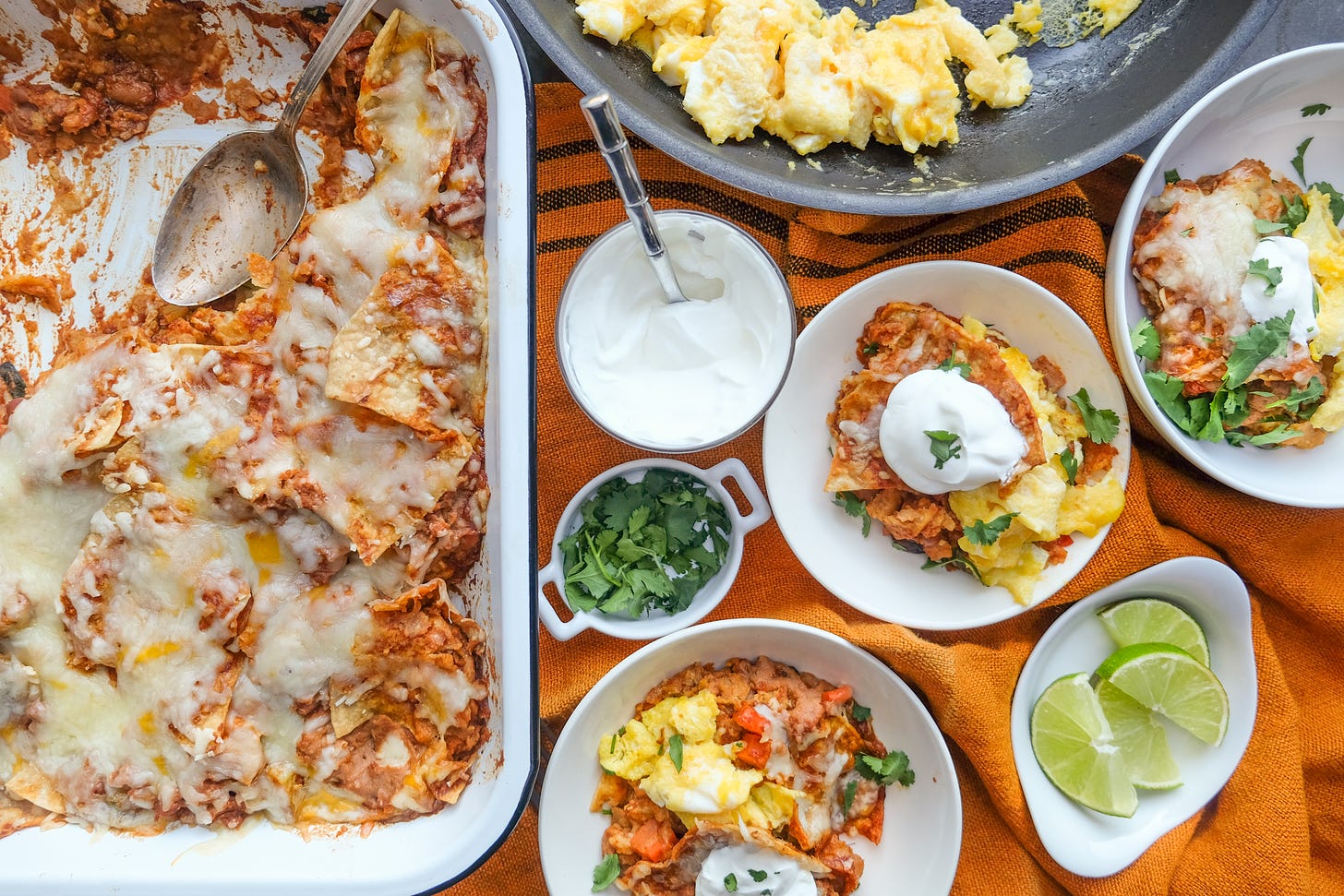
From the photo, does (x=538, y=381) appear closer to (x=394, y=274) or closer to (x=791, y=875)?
(x=394, y=274)

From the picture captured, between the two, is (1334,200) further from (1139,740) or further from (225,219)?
(225,219)

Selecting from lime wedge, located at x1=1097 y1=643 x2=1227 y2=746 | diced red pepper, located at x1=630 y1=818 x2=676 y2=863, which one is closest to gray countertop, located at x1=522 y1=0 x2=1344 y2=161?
lime wedge, located at x1=1097 y1=643 x2=1227 y2=746

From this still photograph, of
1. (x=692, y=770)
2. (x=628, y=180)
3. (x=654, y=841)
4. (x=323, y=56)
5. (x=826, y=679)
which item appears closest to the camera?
(x=628, y=180)

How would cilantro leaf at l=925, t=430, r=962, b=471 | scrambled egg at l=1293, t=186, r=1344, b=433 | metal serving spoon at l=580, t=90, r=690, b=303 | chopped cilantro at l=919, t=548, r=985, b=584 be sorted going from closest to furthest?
1. metal serving spoon at l=580, t=90, r=690, b=303
2. cilantro leaf at l=925, t=430, r=962, b=471
3. scrambled egg at l=1293, t=186, r=1344, b=433
4. chopped cilantro at l=919, t=548, r=985, b=584

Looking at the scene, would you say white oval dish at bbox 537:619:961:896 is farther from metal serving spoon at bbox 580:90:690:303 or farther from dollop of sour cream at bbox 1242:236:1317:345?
dollop of sour cream at bbox 1242:236:1317:345

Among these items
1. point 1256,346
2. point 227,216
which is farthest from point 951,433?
point 227,216

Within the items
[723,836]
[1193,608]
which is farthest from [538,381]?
[1193,608]

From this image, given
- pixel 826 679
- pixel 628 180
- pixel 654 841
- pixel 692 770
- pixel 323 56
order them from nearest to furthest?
1. pixel 628 180
2. pixel 323 56
3. pixel 692 770
4. pixel 654 841
5. pixel 826 679
